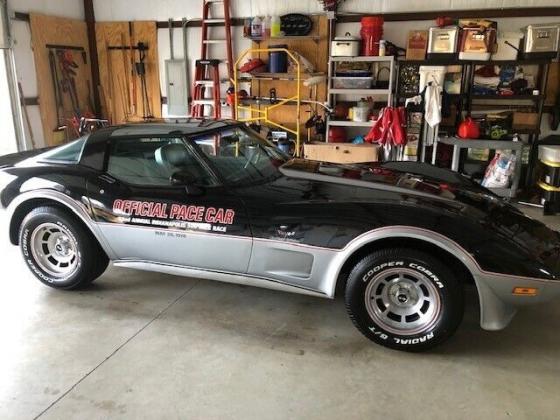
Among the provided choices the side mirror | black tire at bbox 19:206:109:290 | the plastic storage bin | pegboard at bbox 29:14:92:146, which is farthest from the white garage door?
the side mirror

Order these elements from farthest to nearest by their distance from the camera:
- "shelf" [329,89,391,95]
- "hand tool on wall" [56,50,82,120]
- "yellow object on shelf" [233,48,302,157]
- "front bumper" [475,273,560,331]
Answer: "hand tool on wall" [56,50,82,120]
"yellow object on shelf" [233,48,302,157]
"shelf" [329,89,391,95]
"front bumper" [475,273,560,331]

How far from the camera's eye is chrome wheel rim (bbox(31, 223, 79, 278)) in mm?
3551

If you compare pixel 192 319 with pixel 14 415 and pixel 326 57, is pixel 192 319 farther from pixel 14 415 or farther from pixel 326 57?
pixel 326 57

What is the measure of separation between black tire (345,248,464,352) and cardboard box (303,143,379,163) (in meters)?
4.42

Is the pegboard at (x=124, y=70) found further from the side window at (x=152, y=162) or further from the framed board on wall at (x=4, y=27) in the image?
the side window at (x=152, y=162)

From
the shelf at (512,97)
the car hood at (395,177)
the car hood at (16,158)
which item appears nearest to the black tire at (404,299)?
the car hood at (395,177)

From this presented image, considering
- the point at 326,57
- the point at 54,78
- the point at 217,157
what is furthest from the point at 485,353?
the point at 54,78

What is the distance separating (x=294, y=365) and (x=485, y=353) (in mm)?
1120

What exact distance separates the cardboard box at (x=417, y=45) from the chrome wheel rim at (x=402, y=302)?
4.93 m

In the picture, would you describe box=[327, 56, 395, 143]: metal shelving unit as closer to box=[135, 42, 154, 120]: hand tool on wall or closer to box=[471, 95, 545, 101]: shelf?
box=[471, 95, 545, 101]: shelf

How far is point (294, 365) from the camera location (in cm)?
263

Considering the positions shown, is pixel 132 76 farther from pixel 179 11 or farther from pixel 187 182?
pixel 187 182

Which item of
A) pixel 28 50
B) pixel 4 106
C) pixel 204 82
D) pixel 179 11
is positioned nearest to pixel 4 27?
pixel 28 50

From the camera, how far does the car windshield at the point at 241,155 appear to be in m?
3.21
